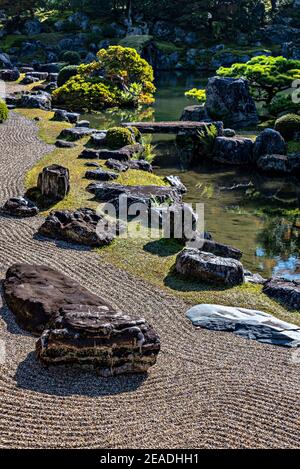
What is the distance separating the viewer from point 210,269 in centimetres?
1759

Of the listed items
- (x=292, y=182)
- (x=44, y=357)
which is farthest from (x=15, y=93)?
(x=44, y=357)

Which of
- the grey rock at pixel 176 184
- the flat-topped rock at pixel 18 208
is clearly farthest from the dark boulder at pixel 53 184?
the grey rock at pixel 176 184

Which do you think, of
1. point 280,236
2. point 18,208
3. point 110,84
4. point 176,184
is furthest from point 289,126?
point 18,208

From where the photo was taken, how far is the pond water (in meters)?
22.1

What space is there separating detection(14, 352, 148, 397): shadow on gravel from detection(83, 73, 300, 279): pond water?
9.77 metres

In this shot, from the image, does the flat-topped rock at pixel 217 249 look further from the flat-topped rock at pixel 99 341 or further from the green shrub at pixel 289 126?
the green shrub at pixel 289 126

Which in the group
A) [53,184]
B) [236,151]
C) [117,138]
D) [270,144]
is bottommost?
[236,151]

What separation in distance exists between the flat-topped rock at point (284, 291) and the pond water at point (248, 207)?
2677 millimetres

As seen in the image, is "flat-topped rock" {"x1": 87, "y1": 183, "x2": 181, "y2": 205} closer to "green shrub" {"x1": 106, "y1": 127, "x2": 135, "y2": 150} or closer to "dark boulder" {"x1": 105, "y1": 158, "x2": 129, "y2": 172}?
"dark boulder" {"x1": 105, "y1": 158, "x2": 129, "y2": 172}

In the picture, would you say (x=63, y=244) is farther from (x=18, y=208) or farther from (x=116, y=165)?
(x=116, y=165)

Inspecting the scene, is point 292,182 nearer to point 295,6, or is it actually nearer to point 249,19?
point 249,19

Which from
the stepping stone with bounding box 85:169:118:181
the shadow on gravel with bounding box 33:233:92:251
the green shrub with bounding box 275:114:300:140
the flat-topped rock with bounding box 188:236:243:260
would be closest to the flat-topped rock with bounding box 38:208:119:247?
the shadow on gravel with bounding box 33:233:92:251

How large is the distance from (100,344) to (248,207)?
1791cm

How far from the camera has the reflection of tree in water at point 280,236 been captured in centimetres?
2281
